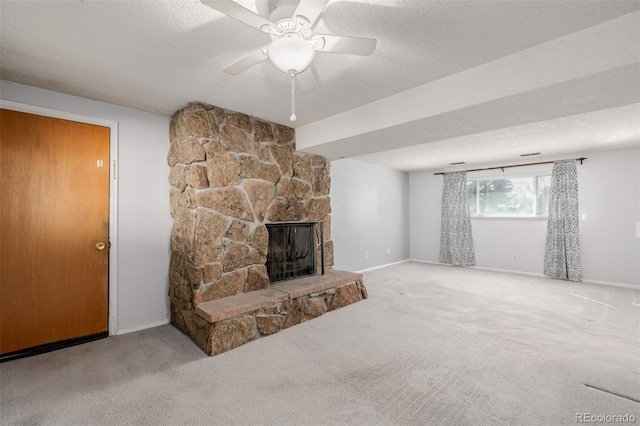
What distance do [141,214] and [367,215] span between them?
13.0 feet

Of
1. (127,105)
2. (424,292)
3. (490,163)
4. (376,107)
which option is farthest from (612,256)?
(127,105)

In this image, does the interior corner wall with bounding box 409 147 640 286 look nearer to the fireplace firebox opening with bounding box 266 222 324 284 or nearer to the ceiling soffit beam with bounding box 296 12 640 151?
the fireplace firebox opening with bounding box 266 222 324 284

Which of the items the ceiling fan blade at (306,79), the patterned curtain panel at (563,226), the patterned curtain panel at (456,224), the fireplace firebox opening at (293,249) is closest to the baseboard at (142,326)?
the fireplace firebox opening at (293,249)

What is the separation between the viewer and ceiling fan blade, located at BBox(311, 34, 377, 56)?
1.43 metres

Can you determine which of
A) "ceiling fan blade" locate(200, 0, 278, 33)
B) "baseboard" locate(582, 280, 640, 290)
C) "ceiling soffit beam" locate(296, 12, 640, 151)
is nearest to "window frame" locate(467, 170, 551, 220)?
"baseboard" locate(582, 280, 640, 290)

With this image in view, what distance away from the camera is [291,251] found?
363 cm

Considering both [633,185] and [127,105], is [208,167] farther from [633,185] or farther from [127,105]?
[633,185]

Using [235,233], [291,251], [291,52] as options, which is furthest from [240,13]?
[291,251]

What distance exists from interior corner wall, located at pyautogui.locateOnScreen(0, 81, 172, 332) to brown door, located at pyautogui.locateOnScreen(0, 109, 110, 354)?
0.45 feet

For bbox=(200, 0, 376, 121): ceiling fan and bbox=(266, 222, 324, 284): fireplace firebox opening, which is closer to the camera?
bbox=(200, 0, 376, 121): ceiling fan

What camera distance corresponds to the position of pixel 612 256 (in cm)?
460

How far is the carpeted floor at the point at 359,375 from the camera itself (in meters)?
1.64

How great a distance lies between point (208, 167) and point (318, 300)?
1865 millimetres

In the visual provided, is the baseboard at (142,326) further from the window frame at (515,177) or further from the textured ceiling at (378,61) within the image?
the window frame at (515,177)
